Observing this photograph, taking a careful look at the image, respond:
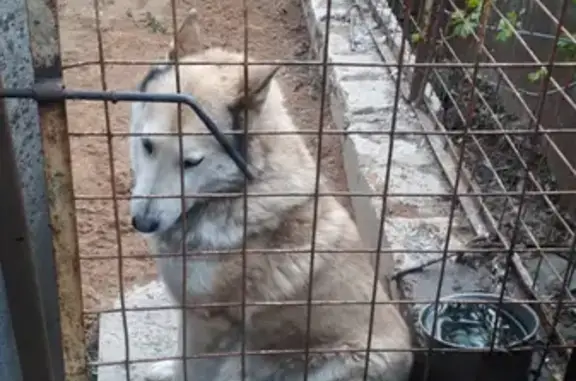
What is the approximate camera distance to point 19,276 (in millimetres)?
2459

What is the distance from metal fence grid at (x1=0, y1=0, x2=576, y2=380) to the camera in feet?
Result: 7.68

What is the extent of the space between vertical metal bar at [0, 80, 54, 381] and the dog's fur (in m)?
0.44

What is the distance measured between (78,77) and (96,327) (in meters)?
2.37

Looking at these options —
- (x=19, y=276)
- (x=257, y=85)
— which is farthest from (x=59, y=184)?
(x=257, y=85)

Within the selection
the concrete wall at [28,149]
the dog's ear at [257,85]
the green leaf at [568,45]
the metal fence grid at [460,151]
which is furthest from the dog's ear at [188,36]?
the green leaf at [568,45]

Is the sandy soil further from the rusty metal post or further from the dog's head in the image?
the dog's head

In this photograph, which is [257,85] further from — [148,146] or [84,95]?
[84,95]

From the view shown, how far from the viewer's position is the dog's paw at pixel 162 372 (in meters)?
3.45

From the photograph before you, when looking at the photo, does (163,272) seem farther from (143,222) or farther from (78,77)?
(78,77)

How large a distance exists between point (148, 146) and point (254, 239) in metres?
0.47

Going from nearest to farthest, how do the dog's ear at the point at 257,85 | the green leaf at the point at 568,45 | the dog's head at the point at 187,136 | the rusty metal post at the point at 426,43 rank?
the dog's ear at the point at 257,85
the dog's head at the point at 187,136
the green leaf at the point at 568,45
the rusty metal post at the point at 426,43

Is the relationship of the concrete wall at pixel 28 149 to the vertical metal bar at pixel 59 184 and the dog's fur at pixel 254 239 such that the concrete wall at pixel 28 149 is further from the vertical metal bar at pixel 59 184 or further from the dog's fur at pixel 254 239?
the dog's fur at pixel 254 239

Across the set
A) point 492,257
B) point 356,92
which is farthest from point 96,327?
point 356,92

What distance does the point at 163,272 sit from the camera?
3094 millimetres
